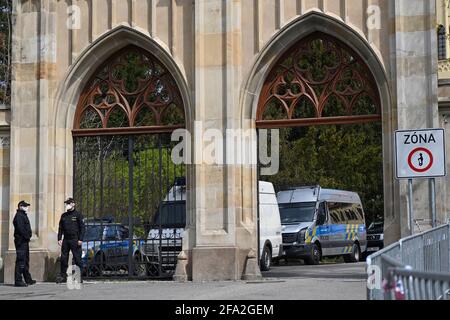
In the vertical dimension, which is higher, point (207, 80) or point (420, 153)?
point (207, 80)

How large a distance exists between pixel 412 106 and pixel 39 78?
8103 millimetres

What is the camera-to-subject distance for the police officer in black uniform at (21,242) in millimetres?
18953

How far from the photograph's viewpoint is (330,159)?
4525cm

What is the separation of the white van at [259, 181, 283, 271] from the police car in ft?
22.6

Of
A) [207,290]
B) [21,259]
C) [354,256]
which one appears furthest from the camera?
[354,256]

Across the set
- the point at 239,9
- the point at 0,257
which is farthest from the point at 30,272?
the point at 239,9

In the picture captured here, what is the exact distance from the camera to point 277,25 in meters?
19.6

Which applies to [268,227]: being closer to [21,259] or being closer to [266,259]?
[266,259]

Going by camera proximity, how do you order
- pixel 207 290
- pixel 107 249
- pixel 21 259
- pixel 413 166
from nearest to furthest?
1. pixel 413 166
2. pixel 207 290
3. pixel 21 259
4. pixel 107 249

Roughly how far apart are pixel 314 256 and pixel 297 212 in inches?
63.2

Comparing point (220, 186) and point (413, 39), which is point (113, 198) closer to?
point (220, 186)

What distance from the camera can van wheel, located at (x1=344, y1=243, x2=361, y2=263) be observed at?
36.2m

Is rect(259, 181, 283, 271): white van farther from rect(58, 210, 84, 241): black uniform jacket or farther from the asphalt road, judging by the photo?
rect(58, 210, 84, 241): black uniform jacket

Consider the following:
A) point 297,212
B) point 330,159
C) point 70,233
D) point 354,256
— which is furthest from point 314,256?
point 70,233
